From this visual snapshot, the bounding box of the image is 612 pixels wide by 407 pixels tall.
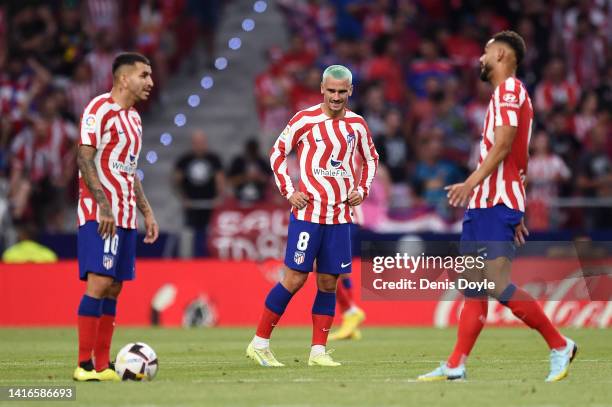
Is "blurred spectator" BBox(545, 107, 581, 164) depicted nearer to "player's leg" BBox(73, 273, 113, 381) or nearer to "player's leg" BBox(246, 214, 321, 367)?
"player's leg" BBox(246, 214, 321, 367)

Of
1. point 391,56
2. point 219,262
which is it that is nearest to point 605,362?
point 219,262

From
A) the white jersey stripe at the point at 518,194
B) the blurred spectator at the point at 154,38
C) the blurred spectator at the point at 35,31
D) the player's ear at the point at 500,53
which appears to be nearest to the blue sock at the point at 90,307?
the white jersey stripe at the point at 518,194

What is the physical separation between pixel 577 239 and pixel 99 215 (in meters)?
10.4

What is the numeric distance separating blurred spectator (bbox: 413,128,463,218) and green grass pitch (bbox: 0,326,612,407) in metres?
3.85

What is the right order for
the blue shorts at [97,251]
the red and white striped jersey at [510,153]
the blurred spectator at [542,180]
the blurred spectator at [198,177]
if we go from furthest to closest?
the blurred spectator at [198,177] < the blurred spectator at [542,180] < the blue shorts at [97,251] < the red and white striped jersey at [510,153]

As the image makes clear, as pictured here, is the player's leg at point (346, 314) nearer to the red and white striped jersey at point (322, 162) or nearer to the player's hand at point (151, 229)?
the red and white striped jersey at point (322, 162)

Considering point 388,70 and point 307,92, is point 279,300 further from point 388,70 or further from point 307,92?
point 388,70

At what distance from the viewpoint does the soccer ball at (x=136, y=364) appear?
396 inches

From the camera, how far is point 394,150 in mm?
21078

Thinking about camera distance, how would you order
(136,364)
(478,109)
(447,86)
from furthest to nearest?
1. (447,86)
2. (478,109)
3. (136,364)

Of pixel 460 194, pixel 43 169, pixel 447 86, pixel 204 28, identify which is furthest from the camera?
pixel 204 28

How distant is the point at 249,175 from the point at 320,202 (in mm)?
9633

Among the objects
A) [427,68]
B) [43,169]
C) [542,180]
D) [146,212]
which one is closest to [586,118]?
[542,180]

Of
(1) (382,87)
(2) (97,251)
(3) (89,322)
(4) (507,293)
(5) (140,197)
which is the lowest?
(3) (89,322)
